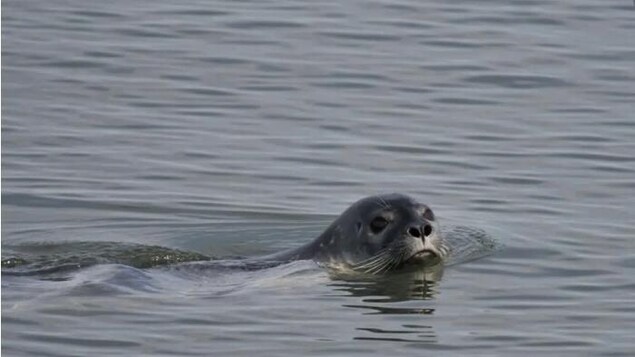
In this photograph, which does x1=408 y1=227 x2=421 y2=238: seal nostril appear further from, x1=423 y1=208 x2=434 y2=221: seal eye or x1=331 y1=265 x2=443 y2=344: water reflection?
x1=331 y1=265 x2=443 y2=344: water reflection

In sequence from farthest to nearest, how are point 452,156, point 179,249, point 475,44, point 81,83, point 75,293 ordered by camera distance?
1. point 475,44
2. point 81,83
3. point 452,156
4. point 179,249
5. point 75,293

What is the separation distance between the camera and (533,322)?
1040 cm

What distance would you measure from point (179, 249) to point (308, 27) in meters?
8.01

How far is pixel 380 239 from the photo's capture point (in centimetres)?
1215

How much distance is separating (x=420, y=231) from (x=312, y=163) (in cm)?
336

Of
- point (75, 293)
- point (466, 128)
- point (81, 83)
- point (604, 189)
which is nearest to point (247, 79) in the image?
point (81, 83)

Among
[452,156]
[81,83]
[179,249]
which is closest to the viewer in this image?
[179,249]

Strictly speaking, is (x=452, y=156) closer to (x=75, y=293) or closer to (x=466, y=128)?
(x=466, y=128)

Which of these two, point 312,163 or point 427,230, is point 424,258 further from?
point 312,163

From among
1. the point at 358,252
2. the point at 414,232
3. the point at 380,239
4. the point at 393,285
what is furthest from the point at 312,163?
the point at 393,285

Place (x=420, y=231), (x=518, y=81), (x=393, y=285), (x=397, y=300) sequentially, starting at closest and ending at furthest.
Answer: (x=397, y=300) < (x=393, y=285) < (x=420, y=231) < (x=518, y=81)

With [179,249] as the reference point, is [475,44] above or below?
above

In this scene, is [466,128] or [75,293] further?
[466,128]

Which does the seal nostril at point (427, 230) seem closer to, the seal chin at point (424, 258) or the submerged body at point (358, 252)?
the submerged body at point (358, 252)
